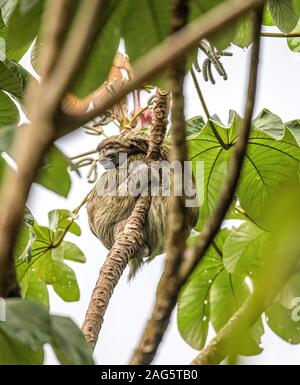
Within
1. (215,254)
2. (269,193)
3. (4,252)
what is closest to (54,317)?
(4,252)

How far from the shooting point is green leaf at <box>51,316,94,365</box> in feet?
2.11

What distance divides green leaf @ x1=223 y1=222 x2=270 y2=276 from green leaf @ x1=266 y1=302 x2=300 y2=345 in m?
0.16

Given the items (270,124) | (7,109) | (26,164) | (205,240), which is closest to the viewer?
(26,164)

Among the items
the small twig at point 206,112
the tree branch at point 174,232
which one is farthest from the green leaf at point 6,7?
the tree branch at point 174,232

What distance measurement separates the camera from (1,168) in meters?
1.06

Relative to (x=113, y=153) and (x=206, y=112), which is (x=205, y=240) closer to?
(x=206, y=112)

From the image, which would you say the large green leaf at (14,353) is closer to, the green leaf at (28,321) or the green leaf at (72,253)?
the green leaf at (28,321)

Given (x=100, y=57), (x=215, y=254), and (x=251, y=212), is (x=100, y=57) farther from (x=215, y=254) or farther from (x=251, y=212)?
(x=215, y=254)

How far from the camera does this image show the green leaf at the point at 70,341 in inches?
25.3

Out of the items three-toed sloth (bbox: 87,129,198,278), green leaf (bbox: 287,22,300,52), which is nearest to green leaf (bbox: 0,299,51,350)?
three-toed sloth (bbox: 87,129,198,278)

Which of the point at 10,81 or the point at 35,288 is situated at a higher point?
the point at 10,81

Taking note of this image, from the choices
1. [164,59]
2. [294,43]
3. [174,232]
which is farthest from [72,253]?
[164,59]

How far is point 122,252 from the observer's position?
1404mm

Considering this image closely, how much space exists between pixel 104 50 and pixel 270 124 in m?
0.70
